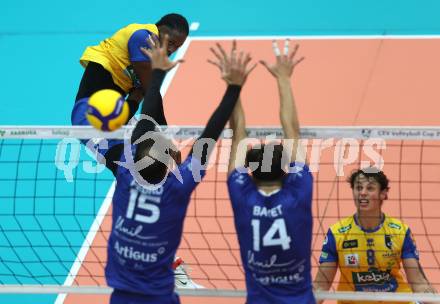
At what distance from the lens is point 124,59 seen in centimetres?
633

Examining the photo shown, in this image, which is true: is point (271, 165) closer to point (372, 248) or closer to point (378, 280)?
point (372, 248)

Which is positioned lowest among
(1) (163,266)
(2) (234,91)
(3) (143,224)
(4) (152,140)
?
(1) (163,266)

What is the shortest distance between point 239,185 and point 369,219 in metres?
1.29

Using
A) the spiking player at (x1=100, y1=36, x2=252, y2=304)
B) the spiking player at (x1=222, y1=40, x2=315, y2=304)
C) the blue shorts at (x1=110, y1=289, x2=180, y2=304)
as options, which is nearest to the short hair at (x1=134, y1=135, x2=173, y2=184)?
the spiking player at (x1=100, y1=36, x2=252, y2=304)

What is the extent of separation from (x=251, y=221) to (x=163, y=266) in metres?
0.63

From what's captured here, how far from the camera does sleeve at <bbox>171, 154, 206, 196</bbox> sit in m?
4.55

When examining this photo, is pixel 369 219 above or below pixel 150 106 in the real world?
below

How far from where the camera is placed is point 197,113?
32.1ft

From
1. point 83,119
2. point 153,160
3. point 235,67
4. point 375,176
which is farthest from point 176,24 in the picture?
point 375,176

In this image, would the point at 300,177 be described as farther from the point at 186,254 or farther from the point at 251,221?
the point at 186,254

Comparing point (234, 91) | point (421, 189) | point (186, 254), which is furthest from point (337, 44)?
point (234, 91)

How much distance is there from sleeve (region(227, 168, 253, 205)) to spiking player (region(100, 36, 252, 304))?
0.77 feet

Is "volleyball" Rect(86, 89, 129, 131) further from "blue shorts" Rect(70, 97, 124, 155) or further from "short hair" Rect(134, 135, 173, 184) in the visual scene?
"blue shorts" Rect(70, 97, 124, 155)

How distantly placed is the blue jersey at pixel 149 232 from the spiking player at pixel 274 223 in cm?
32
